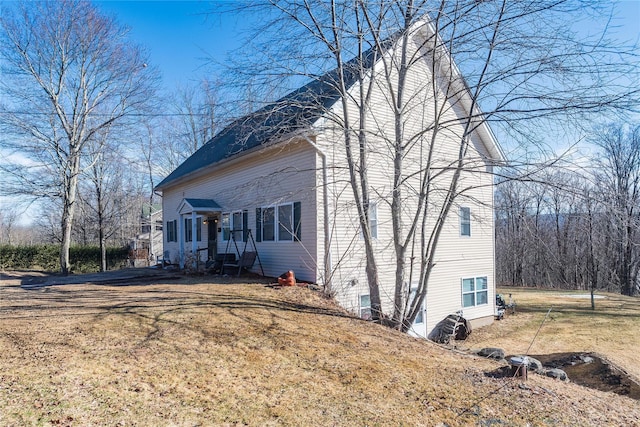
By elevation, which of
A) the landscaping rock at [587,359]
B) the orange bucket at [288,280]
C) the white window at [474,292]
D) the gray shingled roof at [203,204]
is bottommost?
the landscaping rock at [587,359]

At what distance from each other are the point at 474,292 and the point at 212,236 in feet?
30.0

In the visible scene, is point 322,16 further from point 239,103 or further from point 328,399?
point 328,399

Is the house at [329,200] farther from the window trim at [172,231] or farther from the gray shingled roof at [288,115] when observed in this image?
the window trim at [172,231]

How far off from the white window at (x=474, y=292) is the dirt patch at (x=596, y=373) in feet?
11.8

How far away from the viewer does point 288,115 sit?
8.46 metres

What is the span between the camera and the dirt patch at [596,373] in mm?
7090

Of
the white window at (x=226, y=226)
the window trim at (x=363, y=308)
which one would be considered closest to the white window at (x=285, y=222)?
the window trim at (x=363, y=308)

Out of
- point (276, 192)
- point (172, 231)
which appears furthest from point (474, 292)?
point (172, 231)

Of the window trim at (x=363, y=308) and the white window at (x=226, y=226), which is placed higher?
the white window at (x=226, y=226)

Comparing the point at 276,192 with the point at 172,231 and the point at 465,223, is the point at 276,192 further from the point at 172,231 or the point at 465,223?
the point at 172,231

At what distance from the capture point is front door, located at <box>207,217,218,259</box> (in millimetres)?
14032

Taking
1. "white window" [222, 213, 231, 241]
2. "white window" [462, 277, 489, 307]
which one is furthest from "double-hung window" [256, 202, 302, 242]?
"white window" [462, 277, 489, 307]

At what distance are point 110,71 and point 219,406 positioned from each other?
1839 centimetres

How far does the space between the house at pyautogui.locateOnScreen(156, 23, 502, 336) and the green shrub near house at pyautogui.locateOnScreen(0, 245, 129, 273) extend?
12298 mm
